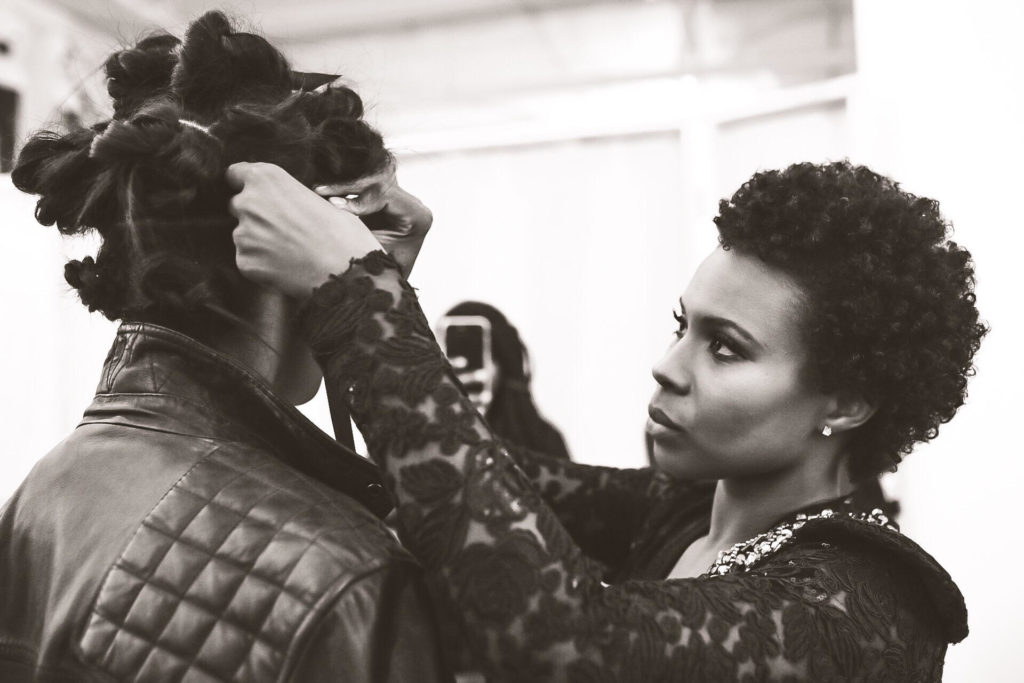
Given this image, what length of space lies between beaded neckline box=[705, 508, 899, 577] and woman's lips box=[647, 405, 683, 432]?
0.58 feet

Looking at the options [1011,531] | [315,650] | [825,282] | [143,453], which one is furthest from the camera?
[1011,531]

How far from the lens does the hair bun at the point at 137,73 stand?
40.9 inches

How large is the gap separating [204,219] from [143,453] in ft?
0.78

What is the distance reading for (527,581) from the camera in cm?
92

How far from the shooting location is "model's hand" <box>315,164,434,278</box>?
110 centimetres

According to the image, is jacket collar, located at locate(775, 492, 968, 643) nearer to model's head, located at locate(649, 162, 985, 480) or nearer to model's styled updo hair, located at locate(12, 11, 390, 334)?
model's head, located at locate(649, 162, 985, 480)

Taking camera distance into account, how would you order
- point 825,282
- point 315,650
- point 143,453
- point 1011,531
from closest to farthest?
point 315,650 < point 143,453 < point 825,282 < point 1011,531

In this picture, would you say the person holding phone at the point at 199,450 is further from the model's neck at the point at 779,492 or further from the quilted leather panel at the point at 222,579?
the model's neck at the point at 779,492

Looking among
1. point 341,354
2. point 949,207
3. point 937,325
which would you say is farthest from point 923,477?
point 341,354

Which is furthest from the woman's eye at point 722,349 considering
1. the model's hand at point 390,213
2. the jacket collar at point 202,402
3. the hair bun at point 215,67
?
the hair bun at point 215,67

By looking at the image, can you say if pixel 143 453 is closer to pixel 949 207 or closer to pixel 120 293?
pixel 120 293

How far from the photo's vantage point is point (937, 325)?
1.26 m

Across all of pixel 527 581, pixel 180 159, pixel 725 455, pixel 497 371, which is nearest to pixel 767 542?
pixel 725 455

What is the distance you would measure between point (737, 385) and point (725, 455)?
9 centimetres
